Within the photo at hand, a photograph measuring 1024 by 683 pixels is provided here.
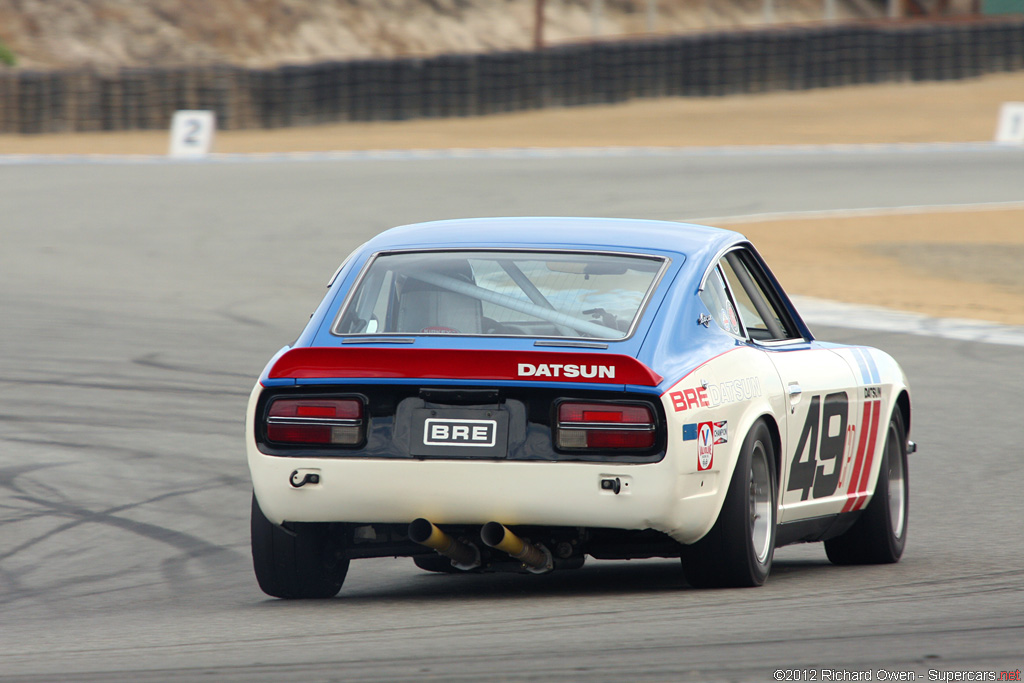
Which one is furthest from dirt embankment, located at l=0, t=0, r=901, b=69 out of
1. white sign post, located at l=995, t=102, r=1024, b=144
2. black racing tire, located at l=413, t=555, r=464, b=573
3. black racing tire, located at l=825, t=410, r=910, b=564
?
black racing tire, located at l=413, t=555, r=464, b=573

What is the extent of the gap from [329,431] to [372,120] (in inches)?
1343

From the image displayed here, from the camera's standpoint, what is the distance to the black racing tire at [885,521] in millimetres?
6719

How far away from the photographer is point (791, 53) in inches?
1761

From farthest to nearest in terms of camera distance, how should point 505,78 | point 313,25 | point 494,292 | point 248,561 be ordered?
1. point 313,25
2. point 505,78
3. point 248,561
4. point 494,292

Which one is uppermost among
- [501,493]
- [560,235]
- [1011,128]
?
[560,235]

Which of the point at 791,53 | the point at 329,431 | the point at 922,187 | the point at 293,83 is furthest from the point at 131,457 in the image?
the point at 791,53

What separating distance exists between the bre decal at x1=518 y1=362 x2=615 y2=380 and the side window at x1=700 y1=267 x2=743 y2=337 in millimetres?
735

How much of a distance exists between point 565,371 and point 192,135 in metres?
27.8

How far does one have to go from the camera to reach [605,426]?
5211mm

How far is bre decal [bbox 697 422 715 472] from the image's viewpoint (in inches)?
208

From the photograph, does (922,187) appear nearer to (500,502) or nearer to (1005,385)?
(1005,385)

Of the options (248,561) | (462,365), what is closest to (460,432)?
(462,365)

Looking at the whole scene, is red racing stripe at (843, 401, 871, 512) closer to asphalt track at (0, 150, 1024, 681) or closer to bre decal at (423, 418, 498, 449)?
asphalt track at (0, 150, 1024, 681)

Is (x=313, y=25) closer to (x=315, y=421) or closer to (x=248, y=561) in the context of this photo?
(x=248, y=561)
